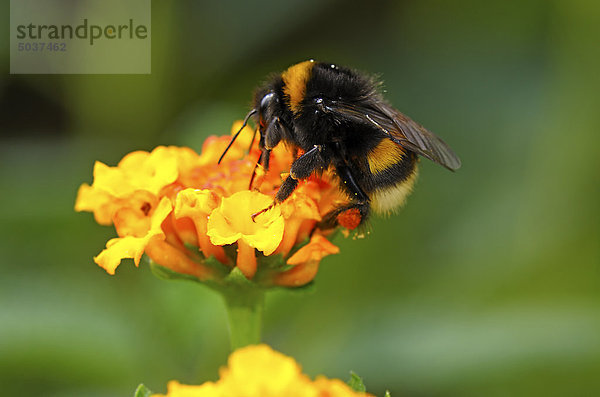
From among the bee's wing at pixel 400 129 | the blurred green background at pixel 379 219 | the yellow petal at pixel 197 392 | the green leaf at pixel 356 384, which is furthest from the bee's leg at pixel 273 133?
the blurred green background at pixel 379 219

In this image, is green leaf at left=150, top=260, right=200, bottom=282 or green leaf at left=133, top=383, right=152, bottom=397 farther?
green leaf at left=150, top=260, right=200, bottom=282

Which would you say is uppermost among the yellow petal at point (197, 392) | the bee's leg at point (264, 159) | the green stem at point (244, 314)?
the bee's leg at point (264, 159)

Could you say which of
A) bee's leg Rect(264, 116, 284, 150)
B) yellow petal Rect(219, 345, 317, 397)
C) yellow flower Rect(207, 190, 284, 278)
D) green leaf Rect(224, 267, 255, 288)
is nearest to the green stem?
green leaf Rect(224, 267, 255, 288)

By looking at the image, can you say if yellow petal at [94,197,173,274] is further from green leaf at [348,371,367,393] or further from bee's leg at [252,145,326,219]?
green leaf at [348,371,367,393]

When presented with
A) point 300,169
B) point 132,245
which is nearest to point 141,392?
point 132,245

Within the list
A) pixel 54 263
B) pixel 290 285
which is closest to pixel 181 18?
pixel 54 263

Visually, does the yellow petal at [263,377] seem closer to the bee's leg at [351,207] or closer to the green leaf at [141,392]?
the green leaf at [141,392]
